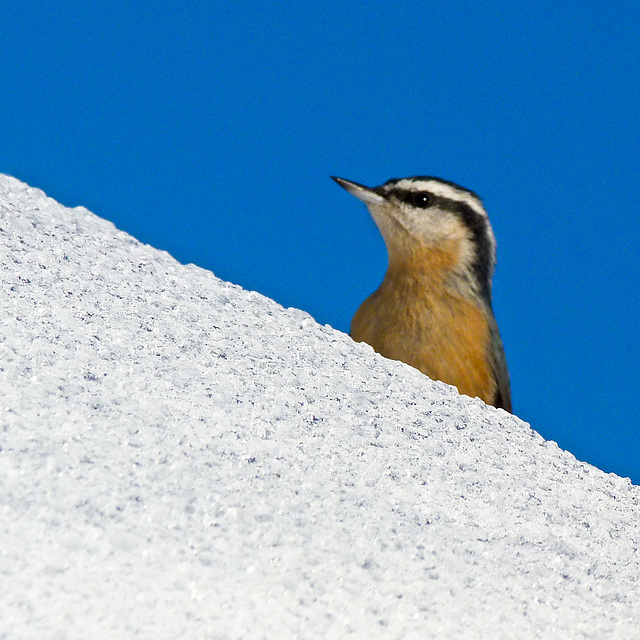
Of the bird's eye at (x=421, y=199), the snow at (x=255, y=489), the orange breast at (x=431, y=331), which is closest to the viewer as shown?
the snow at (x=255, y=489)

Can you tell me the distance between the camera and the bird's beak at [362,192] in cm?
440

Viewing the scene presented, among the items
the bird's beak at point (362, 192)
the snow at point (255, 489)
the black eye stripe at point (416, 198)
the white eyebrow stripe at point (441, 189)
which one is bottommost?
the snow at point (255, 489)

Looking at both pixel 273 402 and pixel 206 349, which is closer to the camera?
pixel 273 402

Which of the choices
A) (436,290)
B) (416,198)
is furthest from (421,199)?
(436,290)

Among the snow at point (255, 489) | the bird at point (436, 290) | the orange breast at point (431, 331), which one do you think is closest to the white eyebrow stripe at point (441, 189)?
the bird at point (436, 290)

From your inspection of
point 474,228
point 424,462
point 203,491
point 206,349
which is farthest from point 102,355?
point 474,228

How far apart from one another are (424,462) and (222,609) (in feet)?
2.77

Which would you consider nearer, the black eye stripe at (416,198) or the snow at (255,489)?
the snow at (255,489)

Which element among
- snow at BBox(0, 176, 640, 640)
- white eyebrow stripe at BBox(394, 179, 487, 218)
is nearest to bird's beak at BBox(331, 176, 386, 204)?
white eyebrow stripe at BBox(394, 179, 487, 218)

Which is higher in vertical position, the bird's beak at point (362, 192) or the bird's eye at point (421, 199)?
the bird's eye at point (421, 199)

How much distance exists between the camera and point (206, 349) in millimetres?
2668

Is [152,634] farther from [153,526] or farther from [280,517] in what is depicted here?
[280,517]

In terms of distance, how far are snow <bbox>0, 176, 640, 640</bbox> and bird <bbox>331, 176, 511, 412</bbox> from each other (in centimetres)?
84

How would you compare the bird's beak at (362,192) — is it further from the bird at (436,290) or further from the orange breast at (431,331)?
the orange breast at (431,331)
